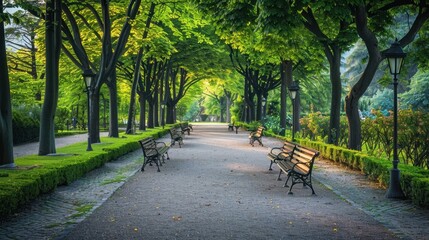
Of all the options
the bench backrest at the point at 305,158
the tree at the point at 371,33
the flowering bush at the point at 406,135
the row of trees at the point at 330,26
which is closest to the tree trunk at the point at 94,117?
the row of trees at the point at 330,26

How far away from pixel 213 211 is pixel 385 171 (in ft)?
16.3

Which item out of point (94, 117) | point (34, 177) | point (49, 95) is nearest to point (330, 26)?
point (94, 117)

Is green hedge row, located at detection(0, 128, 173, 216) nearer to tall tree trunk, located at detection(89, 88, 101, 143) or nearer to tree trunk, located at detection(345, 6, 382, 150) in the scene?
tall tree trunk, located at detection(89, 88, 101, 143)

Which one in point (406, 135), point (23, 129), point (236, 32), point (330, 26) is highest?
point (330, 26)

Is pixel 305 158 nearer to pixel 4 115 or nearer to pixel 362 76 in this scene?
pixel 362 76

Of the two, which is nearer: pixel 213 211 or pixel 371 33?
pixel 213 211

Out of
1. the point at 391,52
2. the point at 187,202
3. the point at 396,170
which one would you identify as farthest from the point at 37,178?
the point at 391,52

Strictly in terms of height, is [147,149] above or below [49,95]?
below

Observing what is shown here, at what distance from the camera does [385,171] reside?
10.9 m

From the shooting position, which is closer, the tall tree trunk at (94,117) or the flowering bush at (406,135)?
the flowering bush at (406,135)

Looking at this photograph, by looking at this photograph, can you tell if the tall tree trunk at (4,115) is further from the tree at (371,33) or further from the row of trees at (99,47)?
the tree at (371,33)

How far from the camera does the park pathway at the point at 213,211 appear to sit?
661cm

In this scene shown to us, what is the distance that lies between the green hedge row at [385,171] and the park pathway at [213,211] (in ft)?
0.84

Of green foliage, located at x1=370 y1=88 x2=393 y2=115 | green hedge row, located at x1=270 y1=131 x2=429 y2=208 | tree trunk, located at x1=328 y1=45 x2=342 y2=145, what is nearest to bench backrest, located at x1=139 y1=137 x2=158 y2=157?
green hedge row, located at x1=270 y1=131 x2=429 y2=208
